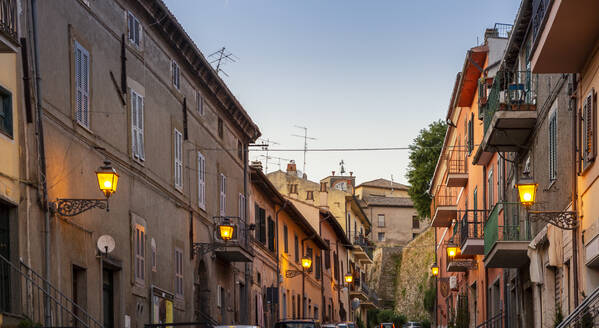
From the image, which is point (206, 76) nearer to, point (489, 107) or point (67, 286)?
point (489, 107)

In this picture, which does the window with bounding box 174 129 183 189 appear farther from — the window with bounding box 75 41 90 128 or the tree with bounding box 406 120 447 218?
the tree with bounding box 406 120 447 218

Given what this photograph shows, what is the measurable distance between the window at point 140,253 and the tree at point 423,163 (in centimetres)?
3974

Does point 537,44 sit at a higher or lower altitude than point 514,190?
higher

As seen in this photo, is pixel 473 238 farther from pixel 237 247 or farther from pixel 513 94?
pixel 513 94

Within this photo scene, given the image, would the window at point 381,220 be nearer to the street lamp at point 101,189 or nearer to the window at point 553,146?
the window at point 553,146

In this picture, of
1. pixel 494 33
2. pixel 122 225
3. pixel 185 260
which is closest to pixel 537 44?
pixel 122 225

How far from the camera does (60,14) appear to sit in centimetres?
1739

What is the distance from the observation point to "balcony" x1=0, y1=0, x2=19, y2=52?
42.9 ft

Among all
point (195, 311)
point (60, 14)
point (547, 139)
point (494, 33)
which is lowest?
point (195, 311)

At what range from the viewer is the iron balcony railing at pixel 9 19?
13.2m

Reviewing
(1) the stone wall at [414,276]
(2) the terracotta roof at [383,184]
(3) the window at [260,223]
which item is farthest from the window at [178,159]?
(2) the terracotta roof at [383,184]

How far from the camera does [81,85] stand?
1834cm

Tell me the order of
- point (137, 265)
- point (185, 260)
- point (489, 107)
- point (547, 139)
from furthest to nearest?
point (185, 260)
point (489, 107)
point (137, 265)
point (547, 139)

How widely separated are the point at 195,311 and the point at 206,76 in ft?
22.4
